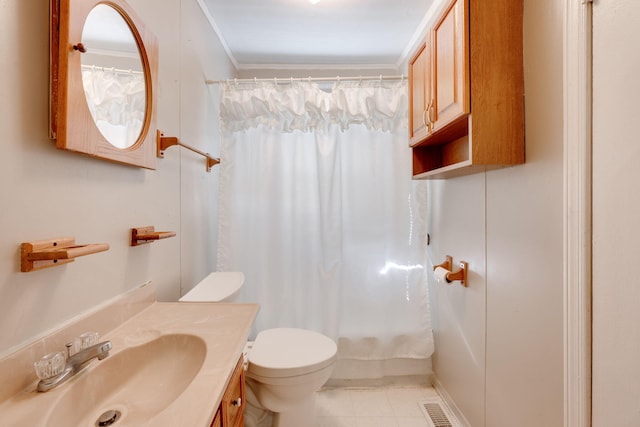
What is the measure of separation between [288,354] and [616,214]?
1.35m

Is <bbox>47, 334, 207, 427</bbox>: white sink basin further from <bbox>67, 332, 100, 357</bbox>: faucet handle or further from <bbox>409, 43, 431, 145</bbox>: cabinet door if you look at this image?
<bbox>409, 43, 431, 145</bbox>: cabinet door

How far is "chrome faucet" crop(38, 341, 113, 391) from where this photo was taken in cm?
67

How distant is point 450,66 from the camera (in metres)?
1.23

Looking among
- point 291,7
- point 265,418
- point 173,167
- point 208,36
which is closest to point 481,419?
point 265,418

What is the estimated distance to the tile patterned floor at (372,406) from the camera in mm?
1716

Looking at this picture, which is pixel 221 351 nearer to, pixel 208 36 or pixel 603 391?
pixel 603 391

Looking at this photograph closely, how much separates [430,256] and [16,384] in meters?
1.94

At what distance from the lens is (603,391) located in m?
0.83

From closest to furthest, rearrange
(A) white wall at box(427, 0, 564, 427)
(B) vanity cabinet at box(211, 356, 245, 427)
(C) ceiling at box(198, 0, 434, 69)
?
1. (B) vanity cabinet at box(211, 356, 245, 427)
2. (A) white wall at box(427, 0, 564, 427)
3. (C) ceiling at box(198, 0, 434, 69)

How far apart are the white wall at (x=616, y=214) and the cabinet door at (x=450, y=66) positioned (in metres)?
0.37

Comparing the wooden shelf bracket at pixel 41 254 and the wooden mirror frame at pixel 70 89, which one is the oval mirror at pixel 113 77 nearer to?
the wooden mirror frame at pixel 70 89

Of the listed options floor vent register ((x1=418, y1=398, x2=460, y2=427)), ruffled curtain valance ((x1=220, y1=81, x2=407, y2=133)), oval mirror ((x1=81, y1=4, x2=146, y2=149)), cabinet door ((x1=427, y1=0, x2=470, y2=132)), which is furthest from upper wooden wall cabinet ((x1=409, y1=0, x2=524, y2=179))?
floor vent register ((x1=418, y1=398, x2=460, y2=427))

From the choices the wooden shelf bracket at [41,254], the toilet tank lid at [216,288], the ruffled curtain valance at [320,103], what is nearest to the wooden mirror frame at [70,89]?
the wooden shelf bracket at [41,254]

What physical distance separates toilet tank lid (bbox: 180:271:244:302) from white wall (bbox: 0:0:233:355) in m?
0.11
